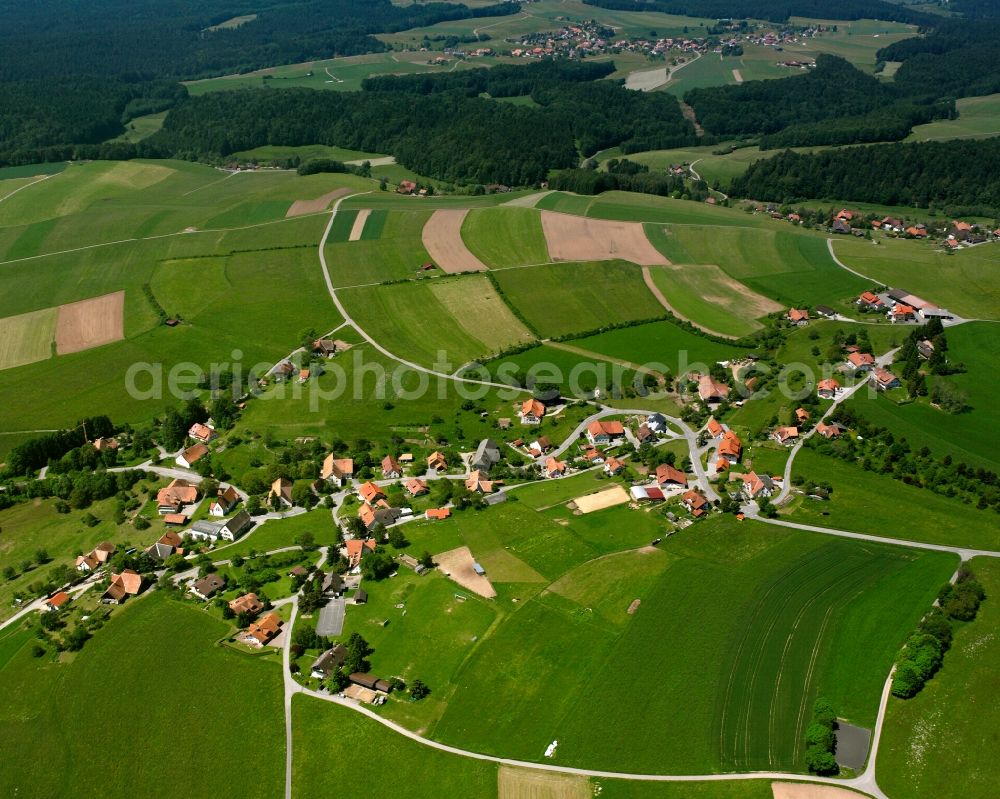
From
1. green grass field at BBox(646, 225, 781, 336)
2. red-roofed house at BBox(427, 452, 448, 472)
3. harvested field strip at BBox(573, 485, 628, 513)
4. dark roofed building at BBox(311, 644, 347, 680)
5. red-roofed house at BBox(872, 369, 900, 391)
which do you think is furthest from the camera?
green grass field at BBox(646, 225, 781, 336)

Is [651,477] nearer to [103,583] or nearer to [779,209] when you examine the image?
[103,583]

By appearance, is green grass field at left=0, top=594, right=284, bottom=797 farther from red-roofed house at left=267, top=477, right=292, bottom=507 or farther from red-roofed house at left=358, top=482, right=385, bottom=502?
red-roofed house at left=358, top=482, right=385, bottom=502

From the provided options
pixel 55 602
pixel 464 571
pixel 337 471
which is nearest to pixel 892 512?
pixel 464 571

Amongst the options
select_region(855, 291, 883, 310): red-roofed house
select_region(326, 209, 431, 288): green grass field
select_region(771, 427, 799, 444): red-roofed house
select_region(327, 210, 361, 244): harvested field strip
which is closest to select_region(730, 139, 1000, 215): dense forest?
select_region(855, 291, 883, 310): red-roofed house

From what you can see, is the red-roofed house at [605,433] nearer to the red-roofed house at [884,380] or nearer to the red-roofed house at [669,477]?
the red-roofed house at [669,477]

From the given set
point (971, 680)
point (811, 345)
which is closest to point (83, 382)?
point (811, 345)

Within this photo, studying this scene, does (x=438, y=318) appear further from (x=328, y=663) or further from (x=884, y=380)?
(x=328, y=663)
